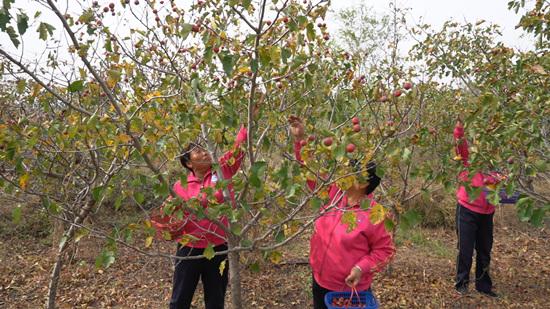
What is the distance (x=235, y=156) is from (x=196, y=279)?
49.2 inches

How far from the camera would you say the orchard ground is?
367 centimetres

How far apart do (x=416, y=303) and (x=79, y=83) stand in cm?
345

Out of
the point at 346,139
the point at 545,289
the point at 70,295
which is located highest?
the point at 346,139

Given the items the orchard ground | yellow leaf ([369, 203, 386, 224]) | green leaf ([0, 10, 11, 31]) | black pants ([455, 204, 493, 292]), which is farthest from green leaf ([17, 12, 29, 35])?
black pants ([455, 204, 493, 292])

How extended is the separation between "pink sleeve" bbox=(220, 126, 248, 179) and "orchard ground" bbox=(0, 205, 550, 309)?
5.23ft

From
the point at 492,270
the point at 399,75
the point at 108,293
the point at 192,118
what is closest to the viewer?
the point at 192,118

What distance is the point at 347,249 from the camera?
2111mm

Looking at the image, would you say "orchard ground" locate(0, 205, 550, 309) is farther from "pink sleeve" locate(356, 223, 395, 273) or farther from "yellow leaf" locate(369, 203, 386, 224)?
"yellow leaf" locate(369, 203, 386, 224)

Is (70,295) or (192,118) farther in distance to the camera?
(70,295)

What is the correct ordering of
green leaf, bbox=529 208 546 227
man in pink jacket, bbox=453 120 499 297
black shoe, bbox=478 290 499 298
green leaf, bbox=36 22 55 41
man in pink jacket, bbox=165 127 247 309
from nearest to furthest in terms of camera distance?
green leaf, bbox=36 22 55 41 → green leaf, bbox=529 208 546 227 → man in pink jacket, bbox=165 127 247 309 → man in pink jacket, bbox=453 120 499 297 → black shoe, bbox=478 290 499 298

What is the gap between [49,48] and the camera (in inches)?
104

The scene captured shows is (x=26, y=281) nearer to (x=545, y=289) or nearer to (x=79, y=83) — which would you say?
(x=79, y=83)

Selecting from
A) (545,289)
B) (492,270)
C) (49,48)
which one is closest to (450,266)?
(492,270)

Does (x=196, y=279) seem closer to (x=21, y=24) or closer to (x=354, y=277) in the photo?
(x=354, y=277)
